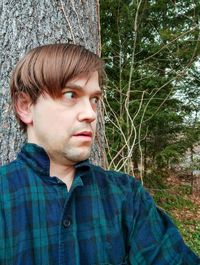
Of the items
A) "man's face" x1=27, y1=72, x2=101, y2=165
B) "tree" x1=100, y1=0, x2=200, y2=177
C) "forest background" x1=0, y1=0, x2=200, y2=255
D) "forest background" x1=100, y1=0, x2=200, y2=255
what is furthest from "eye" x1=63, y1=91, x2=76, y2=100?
"forest background" x1=100, y1=0, x2=200, y2=255

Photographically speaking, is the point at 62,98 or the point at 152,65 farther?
the point at 152,65

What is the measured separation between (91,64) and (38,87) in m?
0.21

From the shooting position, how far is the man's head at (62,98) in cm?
124

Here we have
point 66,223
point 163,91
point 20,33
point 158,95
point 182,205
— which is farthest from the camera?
point 182,205

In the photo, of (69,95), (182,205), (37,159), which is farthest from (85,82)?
(182,205)

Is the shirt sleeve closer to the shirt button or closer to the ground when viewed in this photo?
the shirt button

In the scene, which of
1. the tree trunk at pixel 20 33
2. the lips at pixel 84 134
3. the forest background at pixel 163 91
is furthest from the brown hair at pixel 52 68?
the forest background at pixel 163 91

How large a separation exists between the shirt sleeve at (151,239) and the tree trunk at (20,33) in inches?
27.3

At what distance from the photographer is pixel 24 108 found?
137cm

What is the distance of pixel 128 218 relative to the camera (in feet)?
4.35

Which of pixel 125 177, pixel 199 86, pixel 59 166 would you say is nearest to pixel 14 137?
pixel 59 166

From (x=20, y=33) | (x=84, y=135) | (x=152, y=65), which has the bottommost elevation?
(x=84, y=135)

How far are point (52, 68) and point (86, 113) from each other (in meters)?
0.20

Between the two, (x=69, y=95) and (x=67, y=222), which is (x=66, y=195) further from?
(x=69, y=95)
